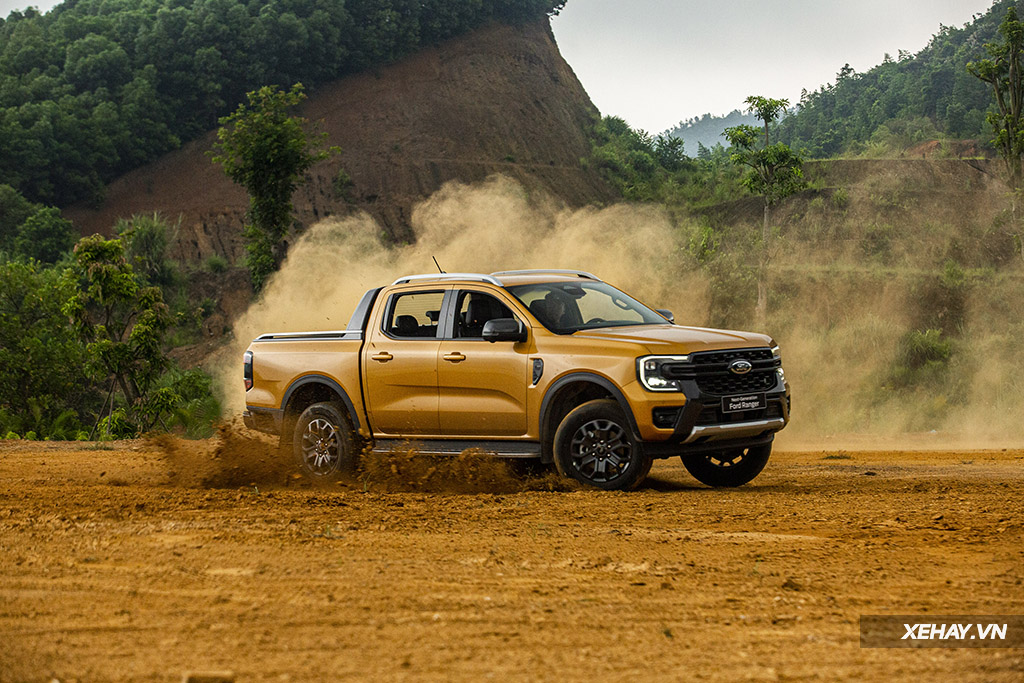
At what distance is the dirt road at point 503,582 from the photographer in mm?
4281

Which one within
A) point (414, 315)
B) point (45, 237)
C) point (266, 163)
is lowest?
point (414, 315)

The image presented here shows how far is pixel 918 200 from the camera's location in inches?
2072

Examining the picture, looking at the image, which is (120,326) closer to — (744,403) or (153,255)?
(744,403)

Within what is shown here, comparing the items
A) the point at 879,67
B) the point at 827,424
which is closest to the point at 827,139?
the point at 879,67

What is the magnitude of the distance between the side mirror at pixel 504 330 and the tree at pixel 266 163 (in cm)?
3607

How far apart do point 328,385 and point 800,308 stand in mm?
29170

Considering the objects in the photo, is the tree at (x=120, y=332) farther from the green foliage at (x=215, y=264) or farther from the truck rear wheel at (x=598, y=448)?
the green foliage at (x=215, y=264)

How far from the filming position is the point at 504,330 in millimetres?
9102

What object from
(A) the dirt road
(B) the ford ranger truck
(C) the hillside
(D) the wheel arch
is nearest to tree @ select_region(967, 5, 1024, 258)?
(A) the dirt road

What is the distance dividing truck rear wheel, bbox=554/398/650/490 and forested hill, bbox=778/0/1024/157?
69.5 meters

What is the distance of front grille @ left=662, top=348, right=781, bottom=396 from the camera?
8.52 metres

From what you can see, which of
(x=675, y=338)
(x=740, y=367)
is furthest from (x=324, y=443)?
(x=740, y=367)

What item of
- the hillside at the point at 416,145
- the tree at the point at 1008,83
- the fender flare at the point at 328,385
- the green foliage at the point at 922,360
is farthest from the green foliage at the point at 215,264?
the fender flare at the point at 328,385

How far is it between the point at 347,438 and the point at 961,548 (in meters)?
5.84
